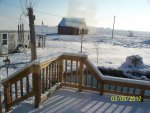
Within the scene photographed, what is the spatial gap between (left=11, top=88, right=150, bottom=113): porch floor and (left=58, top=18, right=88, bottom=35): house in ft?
154

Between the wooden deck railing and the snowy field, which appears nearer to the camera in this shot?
the wooden deck railing

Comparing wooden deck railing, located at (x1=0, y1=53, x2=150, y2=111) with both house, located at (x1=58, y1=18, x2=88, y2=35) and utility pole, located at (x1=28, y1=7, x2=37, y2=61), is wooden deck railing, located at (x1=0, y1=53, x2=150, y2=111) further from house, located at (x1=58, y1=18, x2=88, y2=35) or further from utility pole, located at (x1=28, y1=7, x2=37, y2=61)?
house, located at (x1=58, y1=18, x2=88, y2=35)

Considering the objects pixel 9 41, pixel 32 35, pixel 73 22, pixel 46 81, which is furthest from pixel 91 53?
pixel 73 22

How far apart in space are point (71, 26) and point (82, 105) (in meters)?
48.7

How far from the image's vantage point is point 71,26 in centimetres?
5275

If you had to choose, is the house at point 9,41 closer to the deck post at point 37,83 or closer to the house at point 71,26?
the deck post at point 37,83

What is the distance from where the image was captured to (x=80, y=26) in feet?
173

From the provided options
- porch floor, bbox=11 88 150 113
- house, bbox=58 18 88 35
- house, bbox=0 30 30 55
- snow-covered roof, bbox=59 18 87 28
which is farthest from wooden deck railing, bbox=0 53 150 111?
snow-covered roof, bbox=59 18 87 28

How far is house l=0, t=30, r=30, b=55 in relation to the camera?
1880 cm

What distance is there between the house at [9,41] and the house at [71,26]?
31138 mm

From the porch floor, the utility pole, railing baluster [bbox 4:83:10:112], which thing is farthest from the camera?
the utility pole

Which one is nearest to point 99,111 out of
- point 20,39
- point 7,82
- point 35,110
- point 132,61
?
point 35,110

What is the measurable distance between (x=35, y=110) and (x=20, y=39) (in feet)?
60.1

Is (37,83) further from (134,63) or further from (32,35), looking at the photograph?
(134,63)
